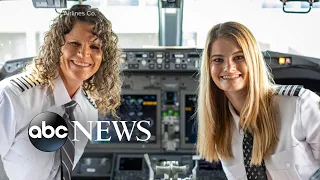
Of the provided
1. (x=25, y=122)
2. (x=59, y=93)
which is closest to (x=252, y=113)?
(x=59, y=93)

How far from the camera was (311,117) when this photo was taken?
4.85 ft

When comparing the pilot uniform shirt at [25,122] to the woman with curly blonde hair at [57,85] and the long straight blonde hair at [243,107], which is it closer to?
the woman with curly blonde hair at [57,85]

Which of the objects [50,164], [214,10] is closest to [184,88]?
[214,10]

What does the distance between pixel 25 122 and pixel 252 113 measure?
2.66 ft

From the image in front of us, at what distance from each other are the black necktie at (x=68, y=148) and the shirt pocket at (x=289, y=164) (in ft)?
2.39

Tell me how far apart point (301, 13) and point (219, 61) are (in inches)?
23.5

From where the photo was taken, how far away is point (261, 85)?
149 centimetres

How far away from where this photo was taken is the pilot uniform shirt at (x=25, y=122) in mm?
1392

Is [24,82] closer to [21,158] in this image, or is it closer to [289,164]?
[21,158]

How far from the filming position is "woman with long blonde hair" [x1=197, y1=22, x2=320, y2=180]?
1438mm

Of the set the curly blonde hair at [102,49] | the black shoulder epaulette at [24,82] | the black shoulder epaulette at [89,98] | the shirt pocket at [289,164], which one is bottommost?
the shirt pocket at [289,164]

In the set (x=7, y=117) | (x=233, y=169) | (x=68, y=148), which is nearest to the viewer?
(x=7, y=117)

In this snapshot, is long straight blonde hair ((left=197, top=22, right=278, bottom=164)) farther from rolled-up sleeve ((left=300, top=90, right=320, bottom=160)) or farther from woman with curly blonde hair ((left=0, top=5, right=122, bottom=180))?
woman with curly blonde hair ((left=0, top=5, right=122, bottom=180))

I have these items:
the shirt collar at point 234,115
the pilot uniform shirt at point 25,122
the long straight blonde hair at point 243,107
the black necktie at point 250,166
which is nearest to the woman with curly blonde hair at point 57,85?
the pilot uniform shirt at point 25,122
